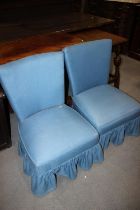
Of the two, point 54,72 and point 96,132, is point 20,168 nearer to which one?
point 96,132

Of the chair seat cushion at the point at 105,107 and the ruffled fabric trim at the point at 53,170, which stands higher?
the chair seat cushion at the point at 105,107

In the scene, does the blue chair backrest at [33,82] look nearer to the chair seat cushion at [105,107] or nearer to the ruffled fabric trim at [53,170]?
the chair seat cushion at [105,107]

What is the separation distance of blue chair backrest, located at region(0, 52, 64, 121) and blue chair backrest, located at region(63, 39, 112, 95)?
0.47ft

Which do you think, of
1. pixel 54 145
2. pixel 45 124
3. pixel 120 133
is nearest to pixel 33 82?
pixel 45 124

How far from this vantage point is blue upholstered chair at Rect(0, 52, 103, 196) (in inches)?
47.3

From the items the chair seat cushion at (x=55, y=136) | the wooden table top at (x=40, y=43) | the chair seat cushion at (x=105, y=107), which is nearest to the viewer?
the chair seat cushion at (x=55, y=136)

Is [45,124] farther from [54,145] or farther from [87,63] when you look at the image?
[87,63]

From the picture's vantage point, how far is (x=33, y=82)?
4.27ft

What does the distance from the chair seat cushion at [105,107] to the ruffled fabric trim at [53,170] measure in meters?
0.19

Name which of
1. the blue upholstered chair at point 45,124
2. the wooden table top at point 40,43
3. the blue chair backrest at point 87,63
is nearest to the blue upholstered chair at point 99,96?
the blue chair backrest at point 87,63

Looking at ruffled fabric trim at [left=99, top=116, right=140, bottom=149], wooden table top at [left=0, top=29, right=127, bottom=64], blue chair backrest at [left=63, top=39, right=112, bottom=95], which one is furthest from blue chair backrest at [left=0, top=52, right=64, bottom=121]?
ruffled fabric trim at [left=99, top=116, right=140, bottom=149]

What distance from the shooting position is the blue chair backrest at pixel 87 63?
1.48 metres

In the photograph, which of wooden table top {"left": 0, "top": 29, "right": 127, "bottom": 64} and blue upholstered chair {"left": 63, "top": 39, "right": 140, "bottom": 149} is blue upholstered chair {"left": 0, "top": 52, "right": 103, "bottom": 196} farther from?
wooden table top {"left": 0, "top": 29, "right": 127, "bottom": 64}

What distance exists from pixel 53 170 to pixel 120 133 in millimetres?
696
